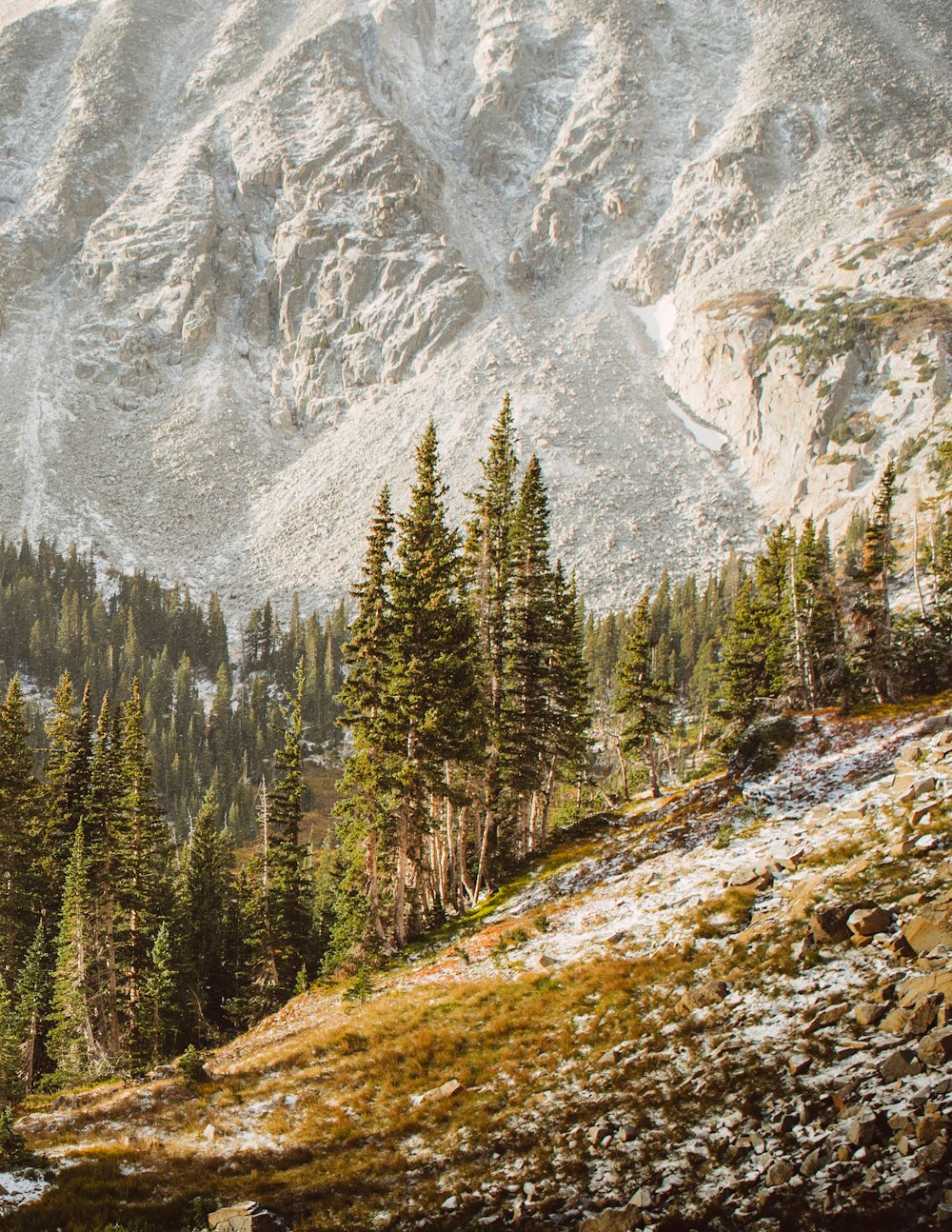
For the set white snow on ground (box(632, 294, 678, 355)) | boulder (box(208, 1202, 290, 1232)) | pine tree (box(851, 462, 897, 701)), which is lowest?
boulder (box(208, 1202, 290, 1232))

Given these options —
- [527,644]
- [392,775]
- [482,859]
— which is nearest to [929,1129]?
[392,775]

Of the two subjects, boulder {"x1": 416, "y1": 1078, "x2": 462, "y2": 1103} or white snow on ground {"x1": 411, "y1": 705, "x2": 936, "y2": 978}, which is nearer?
boulder {"x1": 416, "y1": 1078, "x2": 462, "y2": 1103}

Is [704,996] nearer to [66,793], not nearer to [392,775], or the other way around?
[392,775]

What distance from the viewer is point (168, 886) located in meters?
45.3

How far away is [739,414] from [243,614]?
10852 centimetres

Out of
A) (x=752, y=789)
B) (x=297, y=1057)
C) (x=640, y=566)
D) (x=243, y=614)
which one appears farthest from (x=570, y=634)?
(x=243, y=614)

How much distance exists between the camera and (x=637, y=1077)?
488 inches

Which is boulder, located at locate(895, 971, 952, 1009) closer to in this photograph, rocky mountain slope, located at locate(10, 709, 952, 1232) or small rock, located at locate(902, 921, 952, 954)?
rocky mountain slope, located at locate(10, 709, 952, 1232)

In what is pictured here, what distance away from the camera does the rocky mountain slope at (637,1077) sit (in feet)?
30.3

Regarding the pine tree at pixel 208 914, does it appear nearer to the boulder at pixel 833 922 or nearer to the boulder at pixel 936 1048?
the boulder at pixel 833 922

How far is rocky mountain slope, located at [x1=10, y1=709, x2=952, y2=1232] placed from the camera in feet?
30.3

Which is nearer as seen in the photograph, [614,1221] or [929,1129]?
[929,1129]

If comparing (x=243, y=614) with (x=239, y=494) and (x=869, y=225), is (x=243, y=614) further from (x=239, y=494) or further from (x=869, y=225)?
(x=869, y=225)

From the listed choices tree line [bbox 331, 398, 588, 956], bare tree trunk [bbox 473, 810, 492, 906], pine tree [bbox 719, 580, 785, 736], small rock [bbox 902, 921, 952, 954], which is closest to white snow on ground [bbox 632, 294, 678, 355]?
pine tree [bbox 719, 580, 785, 736]
